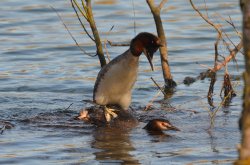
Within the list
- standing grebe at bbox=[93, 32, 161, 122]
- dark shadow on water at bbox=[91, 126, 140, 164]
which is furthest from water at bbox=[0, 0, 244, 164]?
standing grebe at bbox=[93, 32, 161, 122]

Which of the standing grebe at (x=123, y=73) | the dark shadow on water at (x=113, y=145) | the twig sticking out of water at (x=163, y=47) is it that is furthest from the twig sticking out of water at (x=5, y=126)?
the twig sticking out of water at (x=163, y=47)

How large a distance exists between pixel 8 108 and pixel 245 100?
650 cm

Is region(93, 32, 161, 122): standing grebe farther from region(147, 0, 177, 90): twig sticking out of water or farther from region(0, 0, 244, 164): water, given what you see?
region(147, 0, 177, 90): twig sticking out of water

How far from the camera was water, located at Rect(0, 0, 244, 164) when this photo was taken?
26.3ft

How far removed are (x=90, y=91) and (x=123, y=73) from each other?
2.20 meters

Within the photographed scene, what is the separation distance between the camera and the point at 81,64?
13148 millimetres

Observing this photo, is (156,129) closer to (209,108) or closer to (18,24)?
(209,108)

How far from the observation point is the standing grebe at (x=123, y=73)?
30.9 feet

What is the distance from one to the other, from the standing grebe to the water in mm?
428

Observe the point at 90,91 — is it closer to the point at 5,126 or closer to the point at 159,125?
the point at 5,126

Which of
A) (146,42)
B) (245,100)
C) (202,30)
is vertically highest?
(245,100)

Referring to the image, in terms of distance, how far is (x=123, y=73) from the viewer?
9414mm

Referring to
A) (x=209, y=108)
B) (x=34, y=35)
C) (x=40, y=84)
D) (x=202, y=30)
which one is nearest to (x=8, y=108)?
(x=40, y=84)

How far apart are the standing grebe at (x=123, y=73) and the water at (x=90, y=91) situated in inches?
16.8
